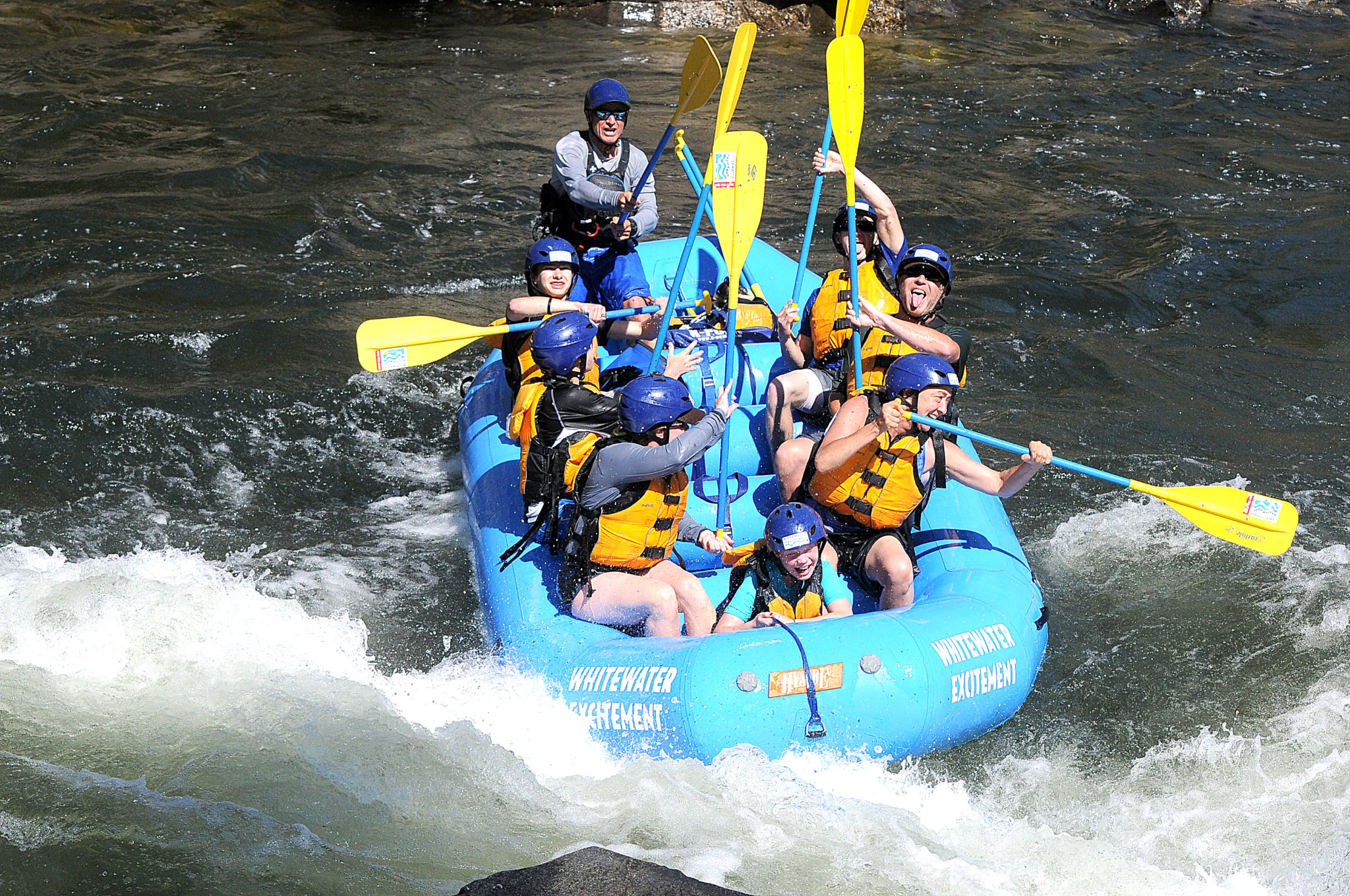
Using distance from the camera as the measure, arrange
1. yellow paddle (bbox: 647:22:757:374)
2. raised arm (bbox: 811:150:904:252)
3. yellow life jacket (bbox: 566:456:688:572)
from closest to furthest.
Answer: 1. yellow life jacket (bbox: 566:456:688:572)
2. yellow paddle (bbox: 647:22:757:374)
3. raised arm (bbox: 811:150:904:252)

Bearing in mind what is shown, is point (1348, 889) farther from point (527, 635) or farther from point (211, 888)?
point (211, 888)

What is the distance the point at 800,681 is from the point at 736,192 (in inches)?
81.2

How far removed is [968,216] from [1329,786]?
20.3 feet

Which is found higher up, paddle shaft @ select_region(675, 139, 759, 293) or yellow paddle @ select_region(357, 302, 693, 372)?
paddle shaft @ select_region(675, 139, 759, 293)

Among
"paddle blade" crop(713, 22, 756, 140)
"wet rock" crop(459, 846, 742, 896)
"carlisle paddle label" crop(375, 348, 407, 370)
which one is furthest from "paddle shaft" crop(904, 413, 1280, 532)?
"carlisle paddle label" crop(375, 348, 407, 370)

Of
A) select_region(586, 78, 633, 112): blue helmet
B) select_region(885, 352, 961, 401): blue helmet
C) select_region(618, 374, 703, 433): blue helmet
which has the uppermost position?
select_region(586, 78, 633, 112): blue helmet

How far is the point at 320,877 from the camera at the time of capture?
393cm

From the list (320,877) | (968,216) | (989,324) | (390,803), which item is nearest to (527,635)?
(390,803)

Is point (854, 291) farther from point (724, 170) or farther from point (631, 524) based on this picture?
point (631, 524)

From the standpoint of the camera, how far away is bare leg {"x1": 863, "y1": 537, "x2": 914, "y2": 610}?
4.52 m

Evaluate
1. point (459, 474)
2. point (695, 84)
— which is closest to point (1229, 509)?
point (695, 84)

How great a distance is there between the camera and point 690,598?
441 centimetres

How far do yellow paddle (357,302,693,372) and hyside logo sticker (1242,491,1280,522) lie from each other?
2.79 m

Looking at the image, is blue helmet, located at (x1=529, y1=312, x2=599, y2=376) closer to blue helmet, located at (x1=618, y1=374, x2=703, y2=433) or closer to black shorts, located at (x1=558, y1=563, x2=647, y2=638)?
blue helmet, located at (x1=618, y1=374, x2=703, y2=433)
